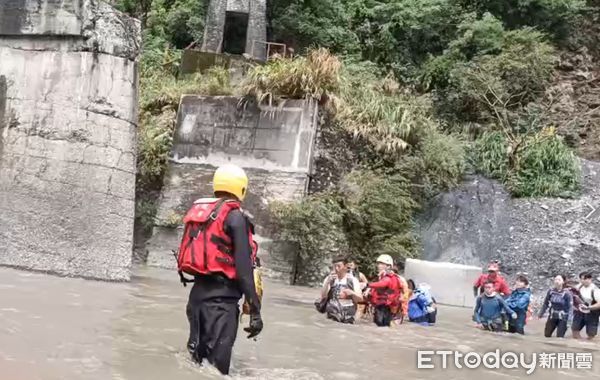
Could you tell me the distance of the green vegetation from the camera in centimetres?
1411

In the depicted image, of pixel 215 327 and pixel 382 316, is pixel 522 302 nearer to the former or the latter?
pixel 382 316

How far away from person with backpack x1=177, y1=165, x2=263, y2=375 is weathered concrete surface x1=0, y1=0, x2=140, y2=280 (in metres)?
4.25

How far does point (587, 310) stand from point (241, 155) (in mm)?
7180

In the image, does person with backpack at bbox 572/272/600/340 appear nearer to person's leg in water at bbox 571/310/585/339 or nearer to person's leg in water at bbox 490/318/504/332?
person's leg in water at bbox 571/310/585/339

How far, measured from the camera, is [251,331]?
14.0ft

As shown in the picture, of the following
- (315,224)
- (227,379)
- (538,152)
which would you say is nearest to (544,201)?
(538,152)

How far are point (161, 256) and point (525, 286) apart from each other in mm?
6979

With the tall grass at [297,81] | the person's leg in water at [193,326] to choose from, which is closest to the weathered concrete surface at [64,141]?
the person's leg in water at [193,326]

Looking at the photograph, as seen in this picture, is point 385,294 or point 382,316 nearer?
point 382,316

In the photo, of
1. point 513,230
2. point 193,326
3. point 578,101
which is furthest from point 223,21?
point 193,326

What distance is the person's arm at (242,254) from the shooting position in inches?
165

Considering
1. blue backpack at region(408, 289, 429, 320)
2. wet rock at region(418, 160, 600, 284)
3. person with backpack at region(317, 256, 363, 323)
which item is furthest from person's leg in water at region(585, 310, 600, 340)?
wet rock at region(418, 160, 600, 284)

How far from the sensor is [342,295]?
9336 mm

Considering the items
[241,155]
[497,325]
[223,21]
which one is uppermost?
[223,21]
